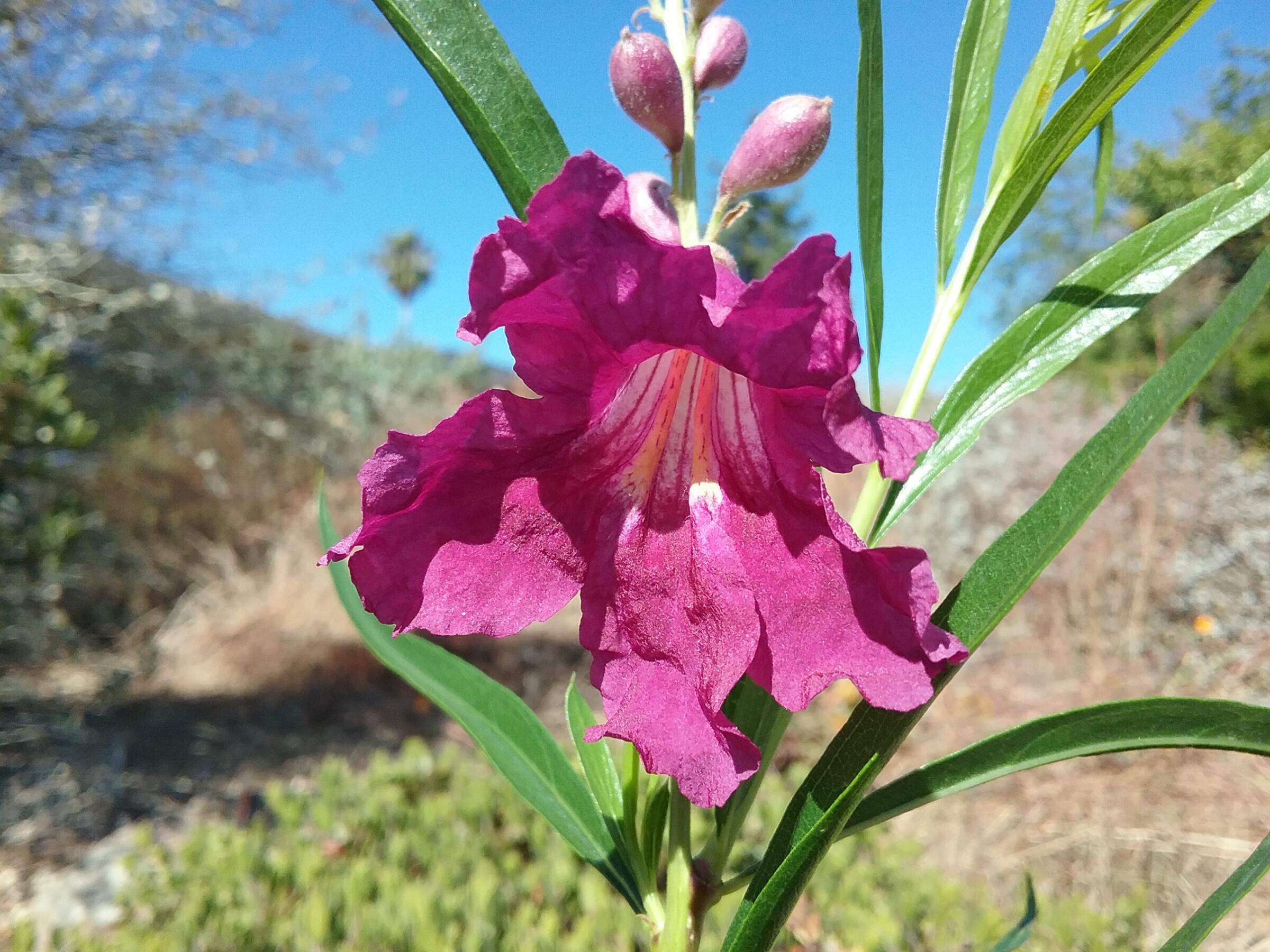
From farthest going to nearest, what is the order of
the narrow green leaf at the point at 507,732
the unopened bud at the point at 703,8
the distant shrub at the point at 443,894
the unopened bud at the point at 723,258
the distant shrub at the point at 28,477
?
the distant shrub at the point at 28,477, the distant shrub at the point at 443,894, the narrow green leaf at the point at 507,732, the unopened bud at the point at 703,8, the unopened bud at the point at 723,258

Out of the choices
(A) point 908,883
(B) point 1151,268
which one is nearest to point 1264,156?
(B) point 1151,268

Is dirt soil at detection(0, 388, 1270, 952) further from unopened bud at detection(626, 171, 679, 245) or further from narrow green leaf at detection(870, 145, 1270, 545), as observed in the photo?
unopened bud at detection(626, 171, 679, 245)

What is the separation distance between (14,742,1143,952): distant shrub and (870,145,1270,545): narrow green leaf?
1.72 metres

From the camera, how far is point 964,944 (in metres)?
1.98

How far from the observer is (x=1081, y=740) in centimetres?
66

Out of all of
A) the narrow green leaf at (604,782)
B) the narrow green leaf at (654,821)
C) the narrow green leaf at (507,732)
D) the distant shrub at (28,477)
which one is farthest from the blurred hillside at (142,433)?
the narrow green leaf at (654,821)

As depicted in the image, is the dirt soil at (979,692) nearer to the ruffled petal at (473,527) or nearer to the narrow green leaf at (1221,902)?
the narrow green leaf at (1221,902)

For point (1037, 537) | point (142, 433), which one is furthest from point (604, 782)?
point (142, 433)

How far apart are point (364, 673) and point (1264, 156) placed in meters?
5.55

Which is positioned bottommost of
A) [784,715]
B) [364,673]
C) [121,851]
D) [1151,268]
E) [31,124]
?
[121,851]

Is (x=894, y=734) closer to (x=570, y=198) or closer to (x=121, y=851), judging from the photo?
(x=570, y=198)

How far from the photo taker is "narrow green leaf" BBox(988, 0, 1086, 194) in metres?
0.72

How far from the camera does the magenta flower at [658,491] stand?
0.53 meters

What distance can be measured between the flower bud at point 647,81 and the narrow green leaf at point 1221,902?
749 millimetres
